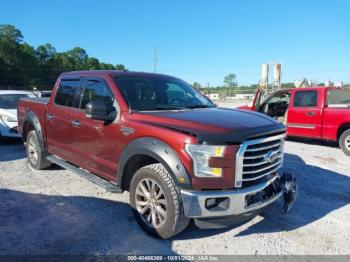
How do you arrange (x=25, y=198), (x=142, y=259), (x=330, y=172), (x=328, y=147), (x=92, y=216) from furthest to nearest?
(x=328, y=147)
(x=330, y=172)
(x=25, y=198)
(x=92, y=216)
(x=142, y=259)

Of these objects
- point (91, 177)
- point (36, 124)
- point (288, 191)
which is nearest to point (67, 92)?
point (36, 124)

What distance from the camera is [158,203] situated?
3.67 meters

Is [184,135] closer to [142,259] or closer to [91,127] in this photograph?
[142,259]

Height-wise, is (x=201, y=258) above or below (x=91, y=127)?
below

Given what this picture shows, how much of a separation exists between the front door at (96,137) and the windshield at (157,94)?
239 millimetres

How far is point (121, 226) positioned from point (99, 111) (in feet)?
4.80

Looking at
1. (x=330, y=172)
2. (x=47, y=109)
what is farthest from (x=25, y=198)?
(x=330, y=172)

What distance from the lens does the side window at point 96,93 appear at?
14.5ft

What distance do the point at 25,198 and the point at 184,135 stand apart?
304 cm

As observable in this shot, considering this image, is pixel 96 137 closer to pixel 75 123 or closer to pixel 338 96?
pixel 75 123

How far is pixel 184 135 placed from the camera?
332cm

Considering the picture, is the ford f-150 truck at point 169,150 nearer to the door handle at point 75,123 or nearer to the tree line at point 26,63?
the door handle at point 75,123

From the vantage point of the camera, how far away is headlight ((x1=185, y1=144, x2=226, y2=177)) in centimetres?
323

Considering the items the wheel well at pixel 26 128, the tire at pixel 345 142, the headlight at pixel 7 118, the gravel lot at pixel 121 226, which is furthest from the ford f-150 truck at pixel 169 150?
the tire at pixel 345 142
